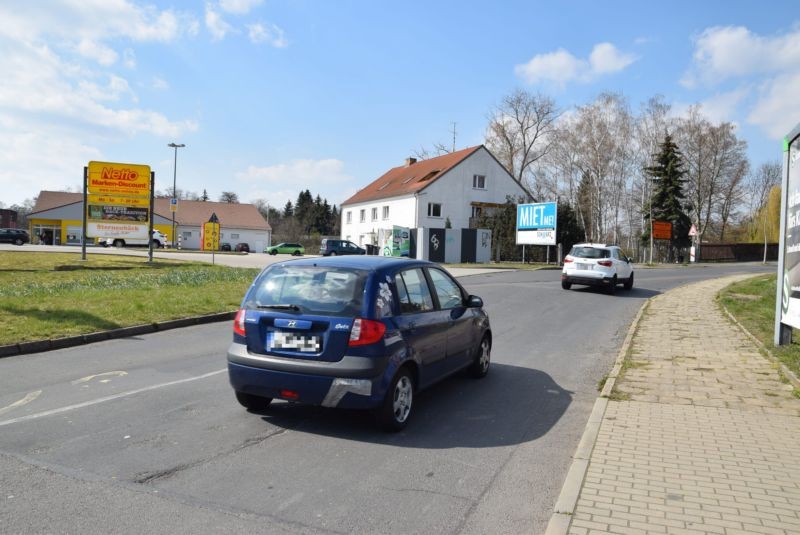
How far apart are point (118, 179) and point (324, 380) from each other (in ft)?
85.8

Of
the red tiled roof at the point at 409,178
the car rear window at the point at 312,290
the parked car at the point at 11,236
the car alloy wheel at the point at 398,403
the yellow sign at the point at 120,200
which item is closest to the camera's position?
the car alloy wheel at the point at 398,403

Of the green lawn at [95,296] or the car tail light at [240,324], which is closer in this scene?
the car tail light at [240,324]

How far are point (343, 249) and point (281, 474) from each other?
1644 inches

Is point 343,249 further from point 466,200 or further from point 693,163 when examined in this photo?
point 693,163

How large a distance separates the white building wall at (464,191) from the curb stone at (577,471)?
142ft

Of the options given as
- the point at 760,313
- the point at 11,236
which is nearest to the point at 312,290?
the point at 760,313

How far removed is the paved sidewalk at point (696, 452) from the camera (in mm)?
3650

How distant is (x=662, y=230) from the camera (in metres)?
50.6

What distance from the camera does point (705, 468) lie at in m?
4.48

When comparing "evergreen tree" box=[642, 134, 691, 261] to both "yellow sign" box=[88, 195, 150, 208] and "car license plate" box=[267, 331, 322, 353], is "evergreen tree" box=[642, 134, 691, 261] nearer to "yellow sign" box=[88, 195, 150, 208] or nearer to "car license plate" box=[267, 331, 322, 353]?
"yellow sign" box=[88, 195, 150, 208]

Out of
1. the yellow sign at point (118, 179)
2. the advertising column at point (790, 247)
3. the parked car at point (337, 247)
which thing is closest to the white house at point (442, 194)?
the parked car at point (337, 247)

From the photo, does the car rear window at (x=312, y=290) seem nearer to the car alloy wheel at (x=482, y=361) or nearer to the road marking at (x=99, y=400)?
the road marking at (x=99, y=400)

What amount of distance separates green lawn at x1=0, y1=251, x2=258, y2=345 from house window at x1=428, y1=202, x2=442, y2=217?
28057 mm

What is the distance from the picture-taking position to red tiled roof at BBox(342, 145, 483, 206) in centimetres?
5141
